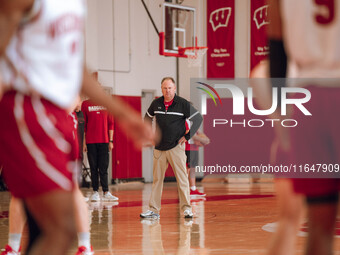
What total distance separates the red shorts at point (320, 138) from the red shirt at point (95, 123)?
857 cm

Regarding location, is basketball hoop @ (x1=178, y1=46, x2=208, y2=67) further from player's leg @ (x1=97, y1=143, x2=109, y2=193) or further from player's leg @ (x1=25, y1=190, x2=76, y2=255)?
player's leg @ (x1=25, y1=190, x2=76, y2=255)

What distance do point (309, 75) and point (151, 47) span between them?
1562cm

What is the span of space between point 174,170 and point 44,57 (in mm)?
5936

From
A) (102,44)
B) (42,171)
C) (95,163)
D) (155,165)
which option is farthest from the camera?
(102,44)

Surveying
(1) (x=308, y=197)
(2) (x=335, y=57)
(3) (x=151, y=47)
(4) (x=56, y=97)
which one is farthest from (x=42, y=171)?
(3) (x=151, y=47)

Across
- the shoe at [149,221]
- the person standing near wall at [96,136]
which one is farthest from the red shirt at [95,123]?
the shoe at [149,221]

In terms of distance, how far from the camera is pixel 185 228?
23.2 ft

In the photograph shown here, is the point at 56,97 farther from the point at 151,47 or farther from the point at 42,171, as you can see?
the point at 151,47

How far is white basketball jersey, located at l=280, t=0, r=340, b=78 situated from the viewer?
2260 mm

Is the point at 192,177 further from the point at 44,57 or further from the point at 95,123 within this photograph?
the point at 44,57

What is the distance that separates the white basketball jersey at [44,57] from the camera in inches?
82.2

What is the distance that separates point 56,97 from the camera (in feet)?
6.93

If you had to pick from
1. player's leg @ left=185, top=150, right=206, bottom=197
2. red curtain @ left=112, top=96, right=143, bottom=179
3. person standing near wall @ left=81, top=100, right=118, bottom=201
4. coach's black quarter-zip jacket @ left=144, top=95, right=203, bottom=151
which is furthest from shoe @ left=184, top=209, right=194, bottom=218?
red curtain @ left=112, top=96, right=143, bottom=179

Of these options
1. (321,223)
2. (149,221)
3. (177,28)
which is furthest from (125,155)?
(321,223)
